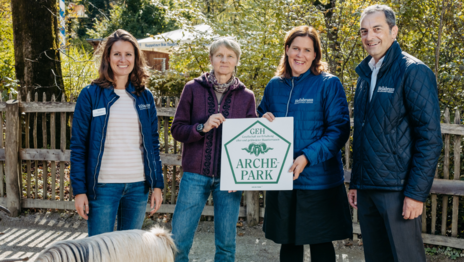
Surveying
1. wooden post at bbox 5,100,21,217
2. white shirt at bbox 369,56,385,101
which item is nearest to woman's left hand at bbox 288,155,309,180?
white shirt at bbox 369,56,385,101

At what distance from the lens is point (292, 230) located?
2902mm

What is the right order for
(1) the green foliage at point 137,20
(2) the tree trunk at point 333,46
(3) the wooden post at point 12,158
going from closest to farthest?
(3) the wooden post at point 12,158 < (2) the tree trunk at point 333,46 < (1) the green foliage at point 137,20

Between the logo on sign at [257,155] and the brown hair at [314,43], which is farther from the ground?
the brown hair at [314,43]

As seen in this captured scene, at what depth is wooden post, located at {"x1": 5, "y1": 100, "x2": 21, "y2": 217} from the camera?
561 cm

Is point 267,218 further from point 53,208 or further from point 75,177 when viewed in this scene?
point 53,208

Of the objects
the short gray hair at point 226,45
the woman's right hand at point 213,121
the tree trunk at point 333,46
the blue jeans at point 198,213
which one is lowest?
the blue jeans at point 198,213

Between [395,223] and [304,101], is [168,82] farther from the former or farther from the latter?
[395,223]

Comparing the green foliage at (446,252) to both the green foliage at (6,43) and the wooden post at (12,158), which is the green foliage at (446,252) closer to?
the wooden post at (12,158)

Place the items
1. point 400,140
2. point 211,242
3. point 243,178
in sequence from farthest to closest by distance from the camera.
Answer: point 211,242, point 243,178, point 400,140

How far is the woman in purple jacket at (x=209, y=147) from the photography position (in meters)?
2.89

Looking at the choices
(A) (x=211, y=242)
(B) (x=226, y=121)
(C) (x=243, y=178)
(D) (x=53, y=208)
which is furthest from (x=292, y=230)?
(D) (x=53, y=208)

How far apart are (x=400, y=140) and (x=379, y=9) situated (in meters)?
0.94

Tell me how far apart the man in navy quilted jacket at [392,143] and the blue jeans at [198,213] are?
38.5 inches

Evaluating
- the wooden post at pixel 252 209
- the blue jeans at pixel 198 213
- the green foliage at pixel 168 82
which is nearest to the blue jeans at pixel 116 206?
the blue jeans at pixel 198 213
